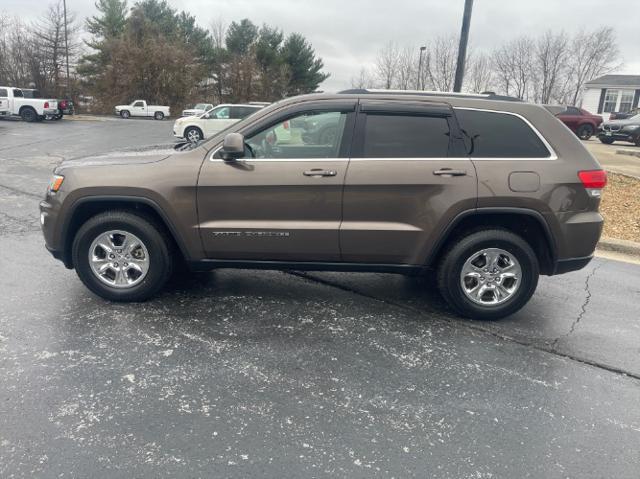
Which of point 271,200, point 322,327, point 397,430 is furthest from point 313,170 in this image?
point 397,430

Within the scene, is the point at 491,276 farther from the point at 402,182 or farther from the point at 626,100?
the point at 626,100

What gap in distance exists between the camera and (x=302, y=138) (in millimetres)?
4090

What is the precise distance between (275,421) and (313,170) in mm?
1963

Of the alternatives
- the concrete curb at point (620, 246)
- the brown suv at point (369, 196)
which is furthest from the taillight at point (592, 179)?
the concrete curb at point (620, 246)

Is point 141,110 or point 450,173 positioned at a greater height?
point 141,110

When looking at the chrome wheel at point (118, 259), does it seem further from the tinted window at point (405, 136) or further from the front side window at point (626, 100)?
the front side window at point (626, 100)

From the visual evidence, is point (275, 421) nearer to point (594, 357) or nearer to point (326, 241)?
point (326, 241)

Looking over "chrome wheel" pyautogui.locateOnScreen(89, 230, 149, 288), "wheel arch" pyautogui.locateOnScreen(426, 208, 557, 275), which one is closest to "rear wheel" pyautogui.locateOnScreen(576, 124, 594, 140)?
"wheel arch" pyautogui.locateOnScreen(426, 208, 557, 275)

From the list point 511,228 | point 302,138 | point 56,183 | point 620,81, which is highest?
point 620,81

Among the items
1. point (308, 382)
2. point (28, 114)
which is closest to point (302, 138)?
point (308, 382)

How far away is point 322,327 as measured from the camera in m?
3.92

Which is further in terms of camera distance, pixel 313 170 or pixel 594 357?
pixel 313 170

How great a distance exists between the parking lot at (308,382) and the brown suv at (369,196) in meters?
0.44

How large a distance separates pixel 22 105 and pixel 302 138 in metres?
28.4
